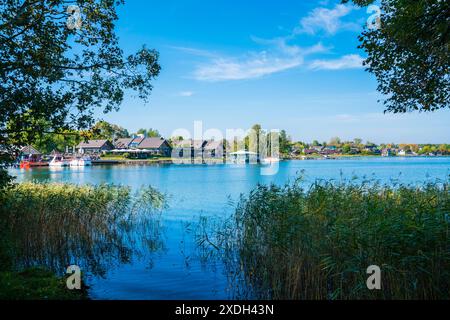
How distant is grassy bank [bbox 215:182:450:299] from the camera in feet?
23.5

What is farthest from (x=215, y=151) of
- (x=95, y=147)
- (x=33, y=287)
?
(x=33, y=287)

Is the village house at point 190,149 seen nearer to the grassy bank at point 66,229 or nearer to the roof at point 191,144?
the roof at point 191,144

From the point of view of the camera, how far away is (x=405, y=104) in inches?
587

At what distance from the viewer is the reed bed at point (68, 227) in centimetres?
1205

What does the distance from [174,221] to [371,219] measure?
1337 cm

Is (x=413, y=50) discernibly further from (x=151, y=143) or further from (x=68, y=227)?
(x=151, y=143)

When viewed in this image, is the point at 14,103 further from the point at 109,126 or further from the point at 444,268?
the point at 444,268

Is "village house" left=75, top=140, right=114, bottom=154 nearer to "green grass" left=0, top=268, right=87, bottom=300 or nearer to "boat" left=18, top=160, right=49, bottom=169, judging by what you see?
A: "boat" left=18, top=160, right=49, bottom=169

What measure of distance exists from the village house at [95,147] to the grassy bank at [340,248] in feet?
Answer: 377

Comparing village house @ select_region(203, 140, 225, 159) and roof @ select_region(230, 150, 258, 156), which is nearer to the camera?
roof @ select_region(230, 150, 258, 156)

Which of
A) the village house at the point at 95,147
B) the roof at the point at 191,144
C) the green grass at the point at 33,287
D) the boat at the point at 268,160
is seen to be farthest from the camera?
the roof at the point at 191,144

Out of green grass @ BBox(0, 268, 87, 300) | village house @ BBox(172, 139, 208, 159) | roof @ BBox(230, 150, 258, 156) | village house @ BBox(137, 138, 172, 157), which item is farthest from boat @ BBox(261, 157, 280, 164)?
green grass @ BBox(0, 268, 87, 300)

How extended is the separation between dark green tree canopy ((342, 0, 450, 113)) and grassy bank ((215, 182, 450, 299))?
441 centimetres

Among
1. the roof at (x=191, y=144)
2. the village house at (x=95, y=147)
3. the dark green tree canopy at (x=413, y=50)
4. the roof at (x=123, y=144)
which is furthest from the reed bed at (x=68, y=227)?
the roof at (x=123, y=144)
